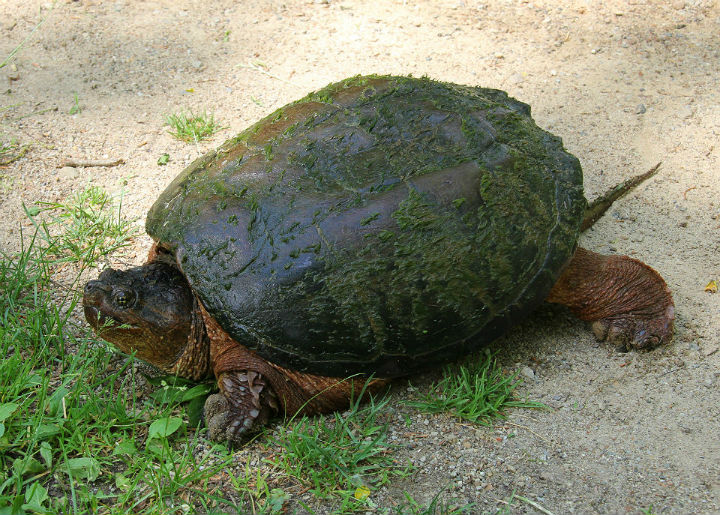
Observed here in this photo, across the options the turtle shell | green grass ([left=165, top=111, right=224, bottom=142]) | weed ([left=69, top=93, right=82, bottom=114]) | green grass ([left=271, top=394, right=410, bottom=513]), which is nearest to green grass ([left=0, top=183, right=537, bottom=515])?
green grass ([left=271, top=394, right=410, bottom=513])

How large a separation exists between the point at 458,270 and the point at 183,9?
439 centimetres

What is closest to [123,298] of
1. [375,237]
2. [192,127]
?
[375,237]

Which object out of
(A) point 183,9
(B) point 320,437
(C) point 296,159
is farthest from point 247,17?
(B) point 320,437

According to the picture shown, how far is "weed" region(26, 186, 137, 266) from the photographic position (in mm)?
3641

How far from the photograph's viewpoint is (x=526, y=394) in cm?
290

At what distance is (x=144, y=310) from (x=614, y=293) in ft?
7.49

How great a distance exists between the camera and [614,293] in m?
3.17

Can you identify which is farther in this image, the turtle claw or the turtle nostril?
the turtle nostril

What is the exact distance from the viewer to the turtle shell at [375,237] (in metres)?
2.63

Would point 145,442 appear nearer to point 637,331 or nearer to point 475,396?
point 475,396

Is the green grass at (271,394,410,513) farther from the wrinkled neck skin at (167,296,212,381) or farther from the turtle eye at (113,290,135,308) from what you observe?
the turtle eye at (113,290,135,308)

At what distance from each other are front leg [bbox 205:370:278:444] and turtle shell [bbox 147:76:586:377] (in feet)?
0.58

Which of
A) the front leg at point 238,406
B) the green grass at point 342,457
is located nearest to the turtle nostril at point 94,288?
the front leg at point 238,406

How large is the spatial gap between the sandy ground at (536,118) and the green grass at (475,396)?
0.22 feet
